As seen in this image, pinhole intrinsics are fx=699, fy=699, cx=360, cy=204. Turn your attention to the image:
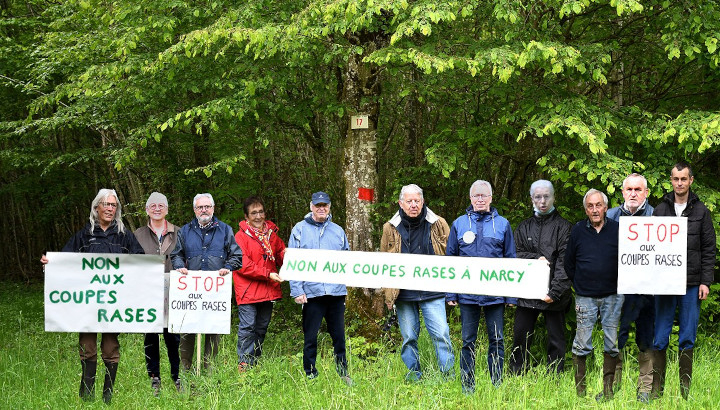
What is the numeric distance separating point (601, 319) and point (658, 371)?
0.62m

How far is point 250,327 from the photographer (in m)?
7.00

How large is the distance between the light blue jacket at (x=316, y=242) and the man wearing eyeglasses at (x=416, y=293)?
46 cm

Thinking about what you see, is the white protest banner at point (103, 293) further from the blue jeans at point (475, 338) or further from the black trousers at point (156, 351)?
the blue jeans at point (475, 338)

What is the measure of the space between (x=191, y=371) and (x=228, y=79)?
159 inches

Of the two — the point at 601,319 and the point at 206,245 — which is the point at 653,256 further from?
the point at 206,245

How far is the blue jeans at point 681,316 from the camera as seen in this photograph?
5754mm

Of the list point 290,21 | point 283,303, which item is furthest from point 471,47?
point 283,303

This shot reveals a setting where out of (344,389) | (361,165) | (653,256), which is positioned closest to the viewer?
(653,256)

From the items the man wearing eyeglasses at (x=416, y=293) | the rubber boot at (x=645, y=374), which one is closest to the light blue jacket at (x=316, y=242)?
the man wearing eyeglasses at (x=416, y=293)

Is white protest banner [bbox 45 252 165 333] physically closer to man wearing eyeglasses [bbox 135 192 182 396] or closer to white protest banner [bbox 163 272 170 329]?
white protest banner [bbox 163 272 170 329]

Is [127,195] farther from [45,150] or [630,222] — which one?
[630,222]

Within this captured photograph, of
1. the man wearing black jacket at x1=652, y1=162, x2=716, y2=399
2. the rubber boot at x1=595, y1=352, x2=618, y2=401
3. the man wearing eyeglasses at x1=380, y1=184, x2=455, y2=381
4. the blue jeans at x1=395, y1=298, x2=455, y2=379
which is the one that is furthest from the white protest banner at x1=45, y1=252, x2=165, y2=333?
the man wearing black jacket at x1=652, y1=162, x2=716, y2=399

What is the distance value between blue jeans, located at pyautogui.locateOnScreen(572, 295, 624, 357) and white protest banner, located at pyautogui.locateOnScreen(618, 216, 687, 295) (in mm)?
293

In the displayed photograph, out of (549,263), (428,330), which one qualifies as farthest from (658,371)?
(428,330)
